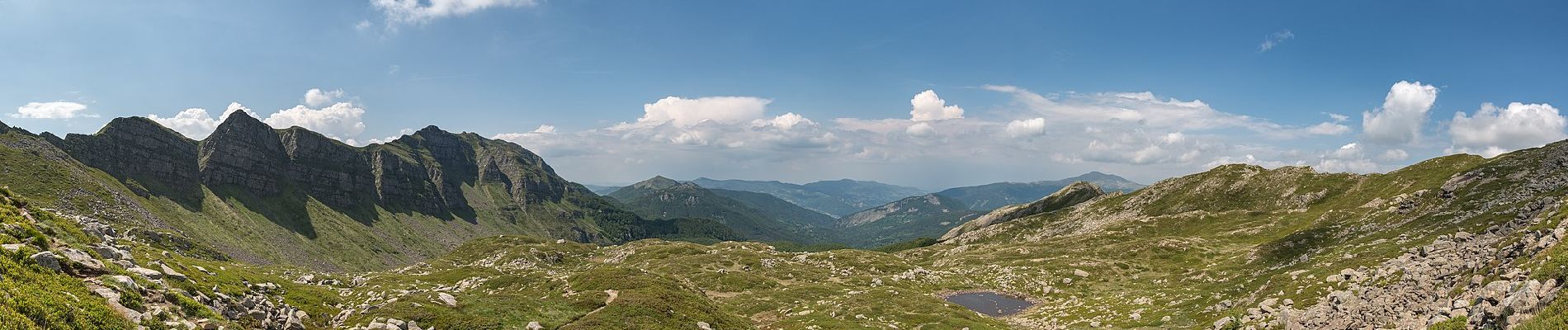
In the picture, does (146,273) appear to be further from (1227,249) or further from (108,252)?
(1227,249)

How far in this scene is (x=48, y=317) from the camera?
51.6ft

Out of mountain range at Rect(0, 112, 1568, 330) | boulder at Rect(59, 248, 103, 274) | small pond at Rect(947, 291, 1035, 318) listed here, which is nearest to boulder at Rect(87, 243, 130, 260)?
mountain range at Rect(0, 112, 1568, 330)

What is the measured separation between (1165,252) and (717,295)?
70808mm

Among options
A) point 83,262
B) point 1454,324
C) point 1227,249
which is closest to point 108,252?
point 83,262

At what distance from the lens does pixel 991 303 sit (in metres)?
67.0

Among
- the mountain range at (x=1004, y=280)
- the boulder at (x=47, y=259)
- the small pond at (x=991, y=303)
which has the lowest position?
the small pond at (x=991, y=303)

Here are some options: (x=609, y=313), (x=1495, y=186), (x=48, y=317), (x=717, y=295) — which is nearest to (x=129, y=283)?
(x=48, y=317)

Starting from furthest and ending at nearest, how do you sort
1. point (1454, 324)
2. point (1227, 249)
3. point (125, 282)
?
point (1227, 249)
point (125, 282)
point (1454, 324)

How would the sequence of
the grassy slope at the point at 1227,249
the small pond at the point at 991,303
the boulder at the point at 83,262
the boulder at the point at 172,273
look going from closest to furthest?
A: the boulder at the point at 83,262 < the boulder at the point at 172,273 < the grassy slope at the point at 1227,249 < the small pond at the point at 991,303

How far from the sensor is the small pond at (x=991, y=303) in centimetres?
6222

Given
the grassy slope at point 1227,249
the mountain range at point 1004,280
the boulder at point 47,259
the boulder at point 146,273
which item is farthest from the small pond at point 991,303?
the boulder at point 47,259

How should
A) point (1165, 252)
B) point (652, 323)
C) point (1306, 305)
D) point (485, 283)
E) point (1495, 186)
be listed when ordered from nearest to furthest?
1. point (1306, 305)
2. point (652, 323)
3. point (485, 283)
4. point (1495, 186)
5. point (1165, 252)

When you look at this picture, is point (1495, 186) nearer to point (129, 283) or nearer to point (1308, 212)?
point (1308, 212)

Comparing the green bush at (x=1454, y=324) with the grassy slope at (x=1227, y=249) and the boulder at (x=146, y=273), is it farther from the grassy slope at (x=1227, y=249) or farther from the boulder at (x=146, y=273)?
the boulder at (x=146, y=273)
